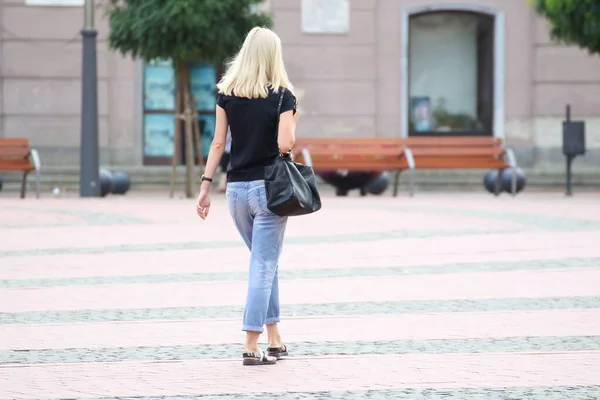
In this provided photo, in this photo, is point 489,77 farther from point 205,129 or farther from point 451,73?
point 205,129

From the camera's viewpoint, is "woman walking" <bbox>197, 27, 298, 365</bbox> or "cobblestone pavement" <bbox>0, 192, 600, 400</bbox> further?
"woman walking" <bbox>197, 27, 298, 365</bbox>

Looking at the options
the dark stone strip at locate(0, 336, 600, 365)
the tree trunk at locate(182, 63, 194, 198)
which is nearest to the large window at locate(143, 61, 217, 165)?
the tree trunk at locate(182, 63, 194, 198)

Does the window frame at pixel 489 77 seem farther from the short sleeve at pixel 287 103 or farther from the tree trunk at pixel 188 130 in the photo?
the short sleeve at pixel 287 103

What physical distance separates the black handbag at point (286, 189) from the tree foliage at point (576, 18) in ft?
49.7

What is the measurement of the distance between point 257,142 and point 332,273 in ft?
13.4

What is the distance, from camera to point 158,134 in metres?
26.9

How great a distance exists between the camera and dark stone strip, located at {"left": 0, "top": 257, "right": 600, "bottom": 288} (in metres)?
10.5

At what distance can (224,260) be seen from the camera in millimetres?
11969

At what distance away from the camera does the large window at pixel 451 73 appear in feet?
89.9

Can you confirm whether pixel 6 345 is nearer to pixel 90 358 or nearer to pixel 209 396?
pixel 90 358

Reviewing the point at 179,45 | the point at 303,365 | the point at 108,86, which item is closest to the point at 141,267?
the point at 303,365

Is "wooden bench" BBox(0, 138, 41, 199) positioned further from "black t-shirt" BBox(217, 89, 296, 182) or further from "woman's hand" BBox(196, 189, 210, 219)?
"black t-shirt" BBox(217, 89, 296, 182)

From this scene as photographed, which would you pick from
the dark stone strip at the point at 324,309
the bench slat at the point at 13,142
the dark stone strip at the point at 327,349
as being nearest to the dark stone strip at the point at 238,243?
the dark stone strip at the point at 324,309

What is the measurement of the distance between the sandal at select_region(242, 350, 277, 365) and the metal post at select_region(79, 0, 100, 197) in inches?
562
